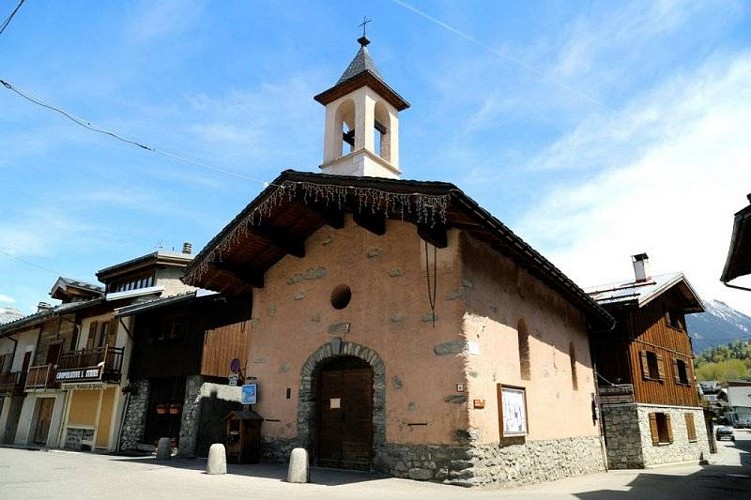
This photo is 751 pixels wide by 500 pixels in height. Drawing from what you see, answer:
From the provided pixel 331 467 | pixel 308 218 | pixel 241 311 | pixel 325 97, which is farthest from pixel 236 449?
pixel 325 97

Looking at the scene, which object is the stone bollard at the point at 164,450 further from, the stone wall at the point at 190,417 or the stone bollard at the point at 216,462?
the stone bollard at the point at 216,462

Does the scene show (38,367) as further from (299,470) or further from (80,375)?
(299,470)

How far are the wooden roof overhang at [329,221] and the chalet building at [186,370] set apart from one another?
3.10 m

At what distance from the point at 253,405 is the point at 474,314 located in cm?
584

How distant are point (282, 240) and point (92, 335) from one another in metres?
14.1

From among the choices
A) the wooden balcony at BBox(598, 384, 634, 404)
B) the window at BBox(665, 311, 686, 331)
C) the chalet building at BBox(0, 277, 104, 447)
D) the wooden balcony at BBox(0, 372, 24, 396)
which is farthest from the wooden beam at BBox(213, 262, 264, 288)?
the wooden balcony at BBox(0, 372, 24, 396)

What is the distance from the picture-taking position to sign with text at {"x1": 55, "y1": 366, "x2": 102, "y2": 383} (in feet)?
61.1

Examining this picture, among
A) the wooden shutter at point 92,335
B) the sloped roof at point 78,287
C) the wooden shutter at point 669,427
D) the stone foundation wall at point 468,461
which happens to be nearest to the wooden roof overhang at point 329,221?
the stone foundation wall at point 468,461

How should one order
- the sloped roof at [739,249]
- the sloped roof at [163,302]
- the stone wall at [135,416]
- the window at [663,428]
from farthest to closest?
the stone wall at [135,416]
the window at [663,428]
the sloped roof at [163,302]
the sloped roof at [739,249]

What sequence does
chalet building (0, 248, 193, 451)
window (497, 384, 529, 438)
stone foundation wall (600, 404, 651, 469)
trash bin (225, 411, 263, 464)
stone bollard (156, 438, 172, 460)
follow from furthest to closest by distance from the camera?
chalet building (0, 248, 193, 451)
stone foundation wall (600, 404, 651, 469)
stone bollard (156, 438, 172, 460)
trash bin (225, 411, 263, 464)
window (497, 384, 529, 438)

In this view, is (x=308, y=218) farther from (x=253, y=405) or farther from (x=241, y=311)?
(x=241, y=311)

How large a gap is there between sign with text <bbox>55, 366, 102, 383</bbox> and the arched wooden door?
11734 mm

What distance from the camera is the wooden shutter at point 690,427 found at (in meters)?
19.6

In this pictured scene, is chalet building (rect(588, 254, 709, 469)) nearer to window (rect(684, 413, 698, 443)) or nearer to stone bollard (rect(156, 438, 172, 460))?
window (rect(684, 413, 698, 443))
